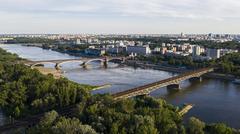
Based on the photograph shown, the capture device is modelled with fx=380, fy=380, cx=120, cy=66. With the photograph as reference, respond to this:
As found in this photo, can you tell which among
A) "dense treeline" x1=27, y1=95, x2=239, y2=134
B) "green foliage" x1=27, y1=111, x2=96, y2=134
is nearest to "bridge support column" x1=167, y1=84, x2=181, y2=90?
"dense treeline" x1=27, y1=95, x2=239, y2=134

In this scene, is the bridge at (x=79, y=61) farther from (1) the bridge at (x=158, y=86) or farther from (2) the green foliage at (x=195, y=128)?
(2) the green foliage at (x=195, y=128)

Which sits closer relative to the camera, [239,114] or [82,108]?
[82,108]

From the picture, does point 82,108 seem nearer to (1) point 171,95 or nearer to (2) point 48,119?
(2) point 48,119

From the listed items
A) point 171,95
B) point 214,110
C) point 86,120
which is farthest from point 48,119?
point 171,95

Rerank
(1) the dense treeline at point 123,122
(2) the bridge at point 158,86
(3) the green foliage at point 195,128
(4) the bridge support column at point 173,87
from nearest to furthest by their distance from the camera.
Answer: (1) the dense treeline at point 123,122 < (3) the green foliage at point 195,128 < (2) the bridge at point 158,86 < (4) the bridge support column at point 173,87

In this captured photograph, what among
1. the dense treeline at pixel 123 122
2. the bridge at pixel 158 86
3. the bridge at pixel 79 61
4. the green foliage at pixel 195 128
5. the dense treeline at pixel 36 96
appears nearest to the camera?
the dense treeline at pixel 123 122

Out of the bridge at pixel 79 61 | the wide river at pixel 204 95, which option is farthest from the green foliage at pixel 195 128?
the bridge at pixel 79 61

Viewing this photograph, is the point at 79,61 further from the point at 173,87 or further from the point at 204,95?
the point at 204,95

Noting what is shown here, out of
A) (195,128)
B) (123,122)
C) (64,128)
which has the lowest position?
(195,128)

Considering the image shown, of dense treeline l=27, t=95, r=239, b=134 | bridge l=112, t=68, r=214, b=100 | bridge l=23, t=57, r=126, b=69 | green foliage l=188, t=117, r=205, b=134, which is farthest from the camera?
bridge l=23, t=57, r=126, b=69

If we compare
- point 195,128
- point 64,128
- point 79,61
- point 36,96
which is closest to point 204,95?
point 36,96

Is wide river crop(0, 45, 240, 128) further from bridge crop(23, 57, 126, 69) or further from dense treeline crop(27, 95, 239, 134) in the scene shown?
bridge crop(23, 57, 126, 69)
